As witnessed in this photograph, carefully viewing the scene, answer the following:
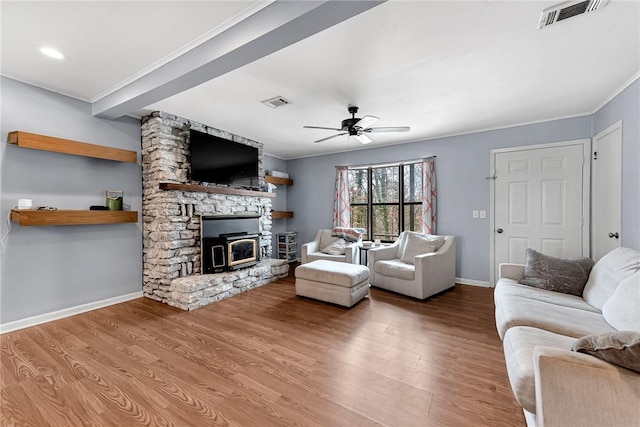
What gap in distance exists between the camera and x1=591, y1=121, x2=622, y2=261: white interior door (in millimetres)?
2848

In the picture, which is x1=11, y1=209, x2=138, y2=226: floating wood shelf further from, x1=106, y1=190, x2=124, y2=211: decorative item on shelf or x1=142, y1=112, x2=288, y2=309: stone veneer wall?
x1=142, y1=112, x2=288, y2=309: stone veneer wall

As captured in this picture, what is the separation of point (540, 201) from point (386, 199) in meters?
2.37

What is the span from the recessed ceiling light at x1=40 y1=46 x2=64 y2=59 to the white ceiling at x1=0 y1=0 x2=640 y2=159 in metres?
0.07

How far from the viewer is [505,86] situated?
8.97 ft

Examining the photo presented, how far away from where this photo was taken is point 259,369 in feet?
6.44

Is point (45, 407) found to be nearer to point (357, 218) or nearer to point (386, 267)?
point (386, 267)

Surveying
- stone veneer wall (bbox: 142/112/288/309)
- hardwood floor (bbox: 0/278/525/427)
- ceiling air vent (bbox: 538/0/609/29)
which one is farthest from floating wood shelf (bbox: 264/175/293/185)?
ceiling air vent (bbox: 538/0/609/29)

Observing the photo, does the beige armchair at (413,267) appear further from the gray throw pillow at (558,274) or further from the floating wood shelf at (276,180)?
the floating wood shelf at (276,180)

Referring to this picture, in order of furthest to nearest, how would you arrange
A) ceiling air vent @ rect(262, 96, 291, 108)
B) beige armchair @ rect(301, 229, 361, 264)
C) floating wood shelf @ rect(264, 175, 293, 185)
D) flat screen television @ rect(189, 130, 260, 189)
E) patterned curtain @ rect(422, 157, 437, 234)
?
floating wood shelf @ rect(264, 175, 293, 185)
patterned curtain @ rect(422, 157, 437, 234)
beige armchair @ rect(301, 229, 361, 264)
flat screen television @ rect(189, 130, 260, 189)
ceiling air vent @ rect(262, 96, 291, 108)

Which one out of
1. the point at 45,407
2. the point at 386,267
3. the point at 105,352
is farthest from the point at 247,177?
the point at 45,407

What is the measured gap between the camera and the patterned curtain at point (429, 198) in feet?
14.9

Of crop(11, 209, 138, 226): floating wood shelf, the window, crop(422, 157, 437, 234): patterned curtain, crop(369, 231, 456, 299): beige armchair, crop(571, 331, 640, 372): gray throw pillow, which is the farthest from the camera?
the window

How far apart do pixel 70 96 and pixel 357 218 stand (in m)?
4.70

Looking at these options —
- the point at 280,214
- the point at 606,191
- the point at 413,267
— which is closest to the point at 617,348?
the point at 413,267
